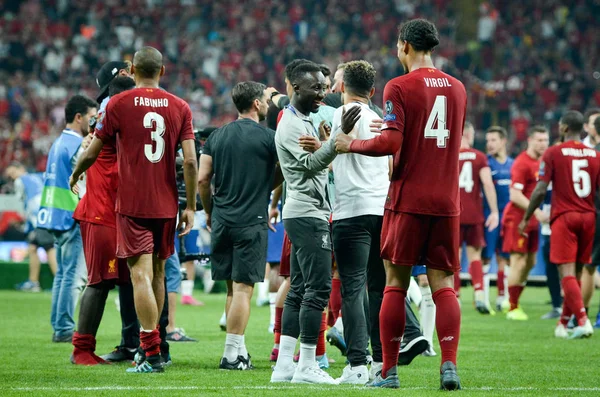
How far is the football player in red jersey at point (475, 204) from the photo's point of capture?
14.1 meters

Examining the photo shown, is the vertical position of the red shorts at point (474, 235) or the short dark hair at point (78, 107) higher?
the short dark hair at point (78, 107)

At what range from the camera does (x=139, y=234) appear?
289 inches

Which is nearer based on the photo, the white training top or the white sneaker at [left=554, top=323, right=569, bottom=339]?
the white training top

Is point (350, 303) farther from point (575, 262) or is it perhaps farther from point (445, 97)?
point (575, 262)

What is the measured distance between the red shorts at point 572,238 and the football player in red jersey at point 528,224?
2.45 m

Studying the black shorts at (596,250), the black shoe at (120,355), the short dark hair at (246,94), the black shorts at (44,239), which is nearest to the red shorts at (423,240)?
the short dark hair at (246,94)

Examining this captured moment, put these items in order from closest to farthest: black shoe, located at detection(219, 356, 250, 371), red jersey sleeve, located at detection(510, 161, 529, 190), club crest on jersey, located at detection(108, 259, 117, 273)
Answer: black shoe, located at detection(219, 356, 250, 371)
club crest on jersey, located at detection(108, 259, 117, 273)
red jersey sleeve, located at detection(510, 161, 529, 190)

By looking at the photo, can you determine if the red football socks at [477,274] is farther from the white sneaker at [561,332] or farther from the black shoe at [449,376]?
the black shoe at [449,376]

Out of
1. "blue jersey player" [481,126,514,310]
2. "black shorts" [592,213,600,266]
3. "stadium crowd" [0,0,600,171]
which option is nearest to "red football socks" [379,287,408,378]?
"black shorts" [592,213,600,266]

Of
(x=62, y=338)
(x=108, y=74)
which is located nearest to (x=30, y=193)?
(x=62, y=338)

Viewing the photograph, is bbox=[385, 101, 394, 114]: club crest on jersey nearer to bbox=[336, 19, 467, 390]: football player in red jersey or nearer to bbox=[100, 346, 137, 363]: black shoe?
bbox=[336, 19, 467, 390]: football player in red jersey

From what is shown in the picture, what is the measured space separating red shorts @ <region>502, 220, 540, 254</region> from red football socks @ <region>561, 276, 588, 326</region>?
3.09 meters

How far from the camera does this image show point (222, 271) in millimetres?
7973

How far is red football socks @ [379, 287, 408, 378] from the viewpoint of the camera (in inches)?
250
